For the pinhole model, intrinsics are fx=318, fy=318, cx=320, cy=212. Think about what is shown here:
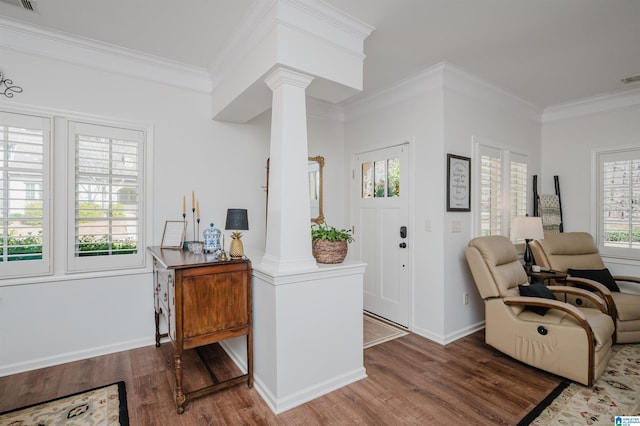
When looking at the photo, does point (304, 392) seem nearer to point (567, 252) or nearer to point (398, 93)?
point (398, 93)

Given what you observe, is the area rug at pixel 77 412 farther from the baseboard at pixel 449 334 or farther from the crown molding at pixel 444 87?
the crown molding at pixel 444 87

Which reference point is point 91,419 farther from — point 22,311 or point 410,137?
point 410,137

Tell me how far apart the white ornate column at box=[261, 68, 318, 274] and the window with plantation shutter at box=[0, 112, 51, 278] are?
6.21 feet

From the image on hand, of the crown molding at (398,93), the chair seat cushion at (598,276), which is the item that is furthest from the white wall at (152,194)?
the chair seat cushion at (598,276)

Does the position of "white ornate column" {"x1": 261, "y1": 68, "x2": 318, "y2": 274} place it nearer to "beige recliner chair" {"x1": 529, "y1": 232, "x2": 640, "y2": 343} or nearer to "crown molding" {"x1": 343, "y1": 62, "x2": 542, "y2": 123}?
"crown molding" {"x1": 343, "y1": 62, "x2": 542, "y2": 123}

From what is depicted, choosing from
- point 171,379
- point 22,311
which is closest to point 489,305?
point 171,379

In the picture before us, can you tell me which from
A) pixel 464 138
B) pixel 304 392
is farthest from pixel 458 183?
pixel 304 392

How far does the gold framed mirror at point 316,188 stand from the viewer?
410cm

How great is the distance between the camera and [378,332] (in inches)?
134

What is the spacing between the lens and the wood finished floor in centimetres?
201

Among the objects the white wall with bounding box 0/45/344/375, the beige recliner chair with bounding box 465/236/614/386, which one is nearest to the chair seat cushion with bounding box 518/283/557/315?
the beige recliner chair with bounding box 465/236/614/386

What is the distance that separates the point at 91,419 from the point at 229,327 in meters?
0.95

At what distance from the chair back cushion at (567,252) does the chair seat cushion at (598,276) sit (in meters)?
0.12

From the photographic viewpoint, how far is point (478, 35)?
259cm
